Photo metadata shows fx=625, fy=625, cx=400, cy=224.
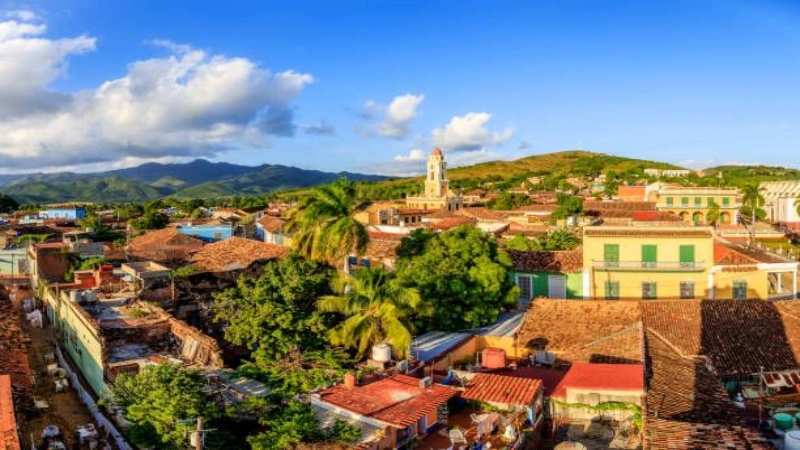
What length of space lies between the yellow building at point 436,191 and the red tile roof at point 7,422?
66.3m

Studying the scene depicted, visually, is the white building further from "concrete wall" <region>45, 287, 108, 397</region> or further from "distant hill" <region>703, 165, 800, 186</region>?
"concrete wall" <region>45, 287, 108, 397</region>

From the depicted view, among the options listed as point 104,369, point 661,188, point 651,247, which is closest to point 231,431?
point 104,369

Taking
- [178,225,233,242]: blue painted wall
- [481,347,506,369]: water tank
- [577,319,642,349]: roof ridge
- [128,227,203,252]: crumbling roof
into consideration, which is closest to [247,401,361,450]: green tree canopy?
[481,347,506,369]: water tank

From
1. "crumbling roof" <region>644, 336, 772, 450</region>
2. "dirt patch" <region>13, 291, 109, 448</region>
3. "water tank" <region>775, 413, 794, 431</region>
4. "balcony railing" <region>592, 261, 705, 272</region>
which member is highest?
"balcony railing" <region>592, 261, 705, 272</region>

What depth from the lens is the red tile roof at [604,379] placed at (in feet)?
46.3

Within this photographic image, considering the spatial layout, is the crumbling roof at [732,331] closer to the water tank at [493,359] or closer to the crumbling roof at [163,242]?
the water tank at [493,359]

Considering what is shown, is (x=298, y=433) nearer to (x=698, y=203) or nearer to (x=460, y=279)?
(x=460, y=279)

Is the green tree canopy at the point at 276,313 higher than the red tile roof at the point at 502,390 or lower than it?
higher

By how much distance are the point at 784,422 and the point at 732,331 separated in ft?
25.7

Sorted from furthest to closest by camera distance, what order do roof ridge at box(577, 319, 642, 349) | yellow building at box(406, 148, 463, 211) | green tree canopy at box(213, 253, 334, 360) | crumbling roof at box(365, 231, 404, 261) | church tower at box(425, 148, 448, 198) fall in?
1. church tower at box(425, 148, 448, 198)
2. yellow building at box(406, 148, 463, 211)
3. crumbling roof at box(365, 231, 404, 261)
4. roof ridge at box(577, 319, 642, 349)
5. green tree canopy at box(213, 253, 334, 360)

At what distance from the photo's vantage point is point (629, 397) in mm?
13859

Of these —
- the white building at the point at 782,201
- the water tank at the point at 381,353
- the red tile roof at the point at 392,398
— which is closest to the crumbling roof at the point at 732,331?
the water tank at the point at 381,353

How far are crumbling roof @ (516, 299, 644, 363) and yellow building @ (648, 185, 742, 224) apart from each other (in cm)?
4324

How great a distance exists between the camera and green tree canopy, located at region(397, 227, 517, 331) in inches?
858
